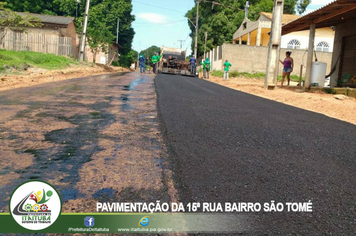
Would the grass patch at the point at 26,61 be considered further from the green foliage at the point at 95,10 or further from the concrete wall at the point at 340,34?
the green foliage at the point at 95,10

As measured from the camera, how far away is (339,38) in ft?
50.1

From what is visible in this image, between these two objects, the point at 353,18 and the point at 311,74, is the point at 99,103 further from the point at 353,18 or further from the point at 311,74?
the point at 353,18

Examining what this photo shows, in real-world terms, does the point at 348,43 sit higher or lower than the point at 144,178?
higher

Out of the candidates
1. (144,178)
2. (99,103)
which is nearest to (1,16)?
(99,103)

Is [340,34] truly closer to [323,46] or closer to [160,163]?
[160,163]

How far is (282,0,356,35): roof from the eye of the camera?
10.7 metres

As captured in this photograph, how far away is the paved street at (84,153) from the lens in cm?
256

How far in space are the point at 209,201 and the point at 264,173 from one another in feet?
2.88

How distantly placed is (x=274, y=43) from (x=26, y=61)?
12.8 meters

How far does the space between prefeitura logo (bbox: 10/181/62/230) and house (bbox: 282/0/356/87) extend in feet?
40.0

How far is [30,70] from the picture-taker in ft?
53.4

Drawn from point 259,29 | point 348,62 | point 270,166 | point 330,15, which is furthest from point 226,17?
point 270,166

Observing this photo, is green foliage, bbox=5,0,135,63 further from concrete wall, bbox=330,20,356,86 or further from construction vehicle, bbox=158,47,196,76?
concrete wall, bbox=330,20,356,86

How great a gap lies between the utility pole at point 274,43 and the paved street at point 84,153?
903 cm
